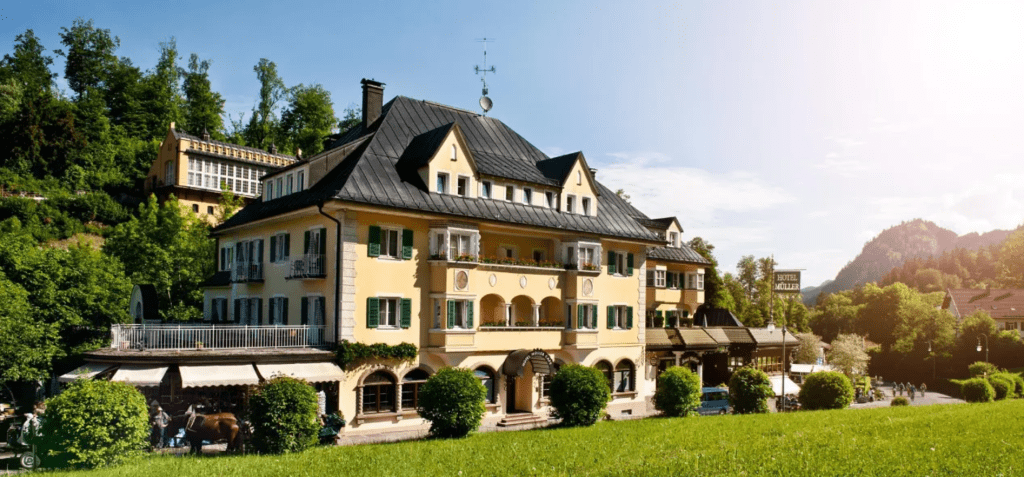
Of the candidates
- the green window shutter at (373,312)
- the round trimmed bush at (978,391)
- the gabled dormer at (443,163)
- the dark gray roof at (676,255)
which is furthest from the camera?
the dark gray roof at (676,255)

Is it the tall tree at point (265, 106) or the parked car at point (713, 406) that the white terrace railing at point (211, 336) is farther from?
the tall tree at point (265, 106)

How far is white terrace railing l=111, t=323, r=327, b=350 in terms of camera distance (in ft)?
89.2

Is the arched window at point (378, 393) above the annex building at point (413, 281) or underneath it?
underneath

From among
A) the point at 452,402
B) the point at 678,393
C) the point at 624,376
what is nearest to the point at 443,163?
the point at 452,402

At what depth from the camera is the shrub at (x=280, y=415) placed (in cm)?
2436

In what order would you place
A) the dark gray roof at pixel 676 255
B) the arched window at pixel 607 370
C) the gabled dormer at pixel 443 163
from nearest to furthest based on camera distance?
the gabled dormer at pixel 443 163
the arched window at pixel 607 370
the dark gray roof at pixel 676 255

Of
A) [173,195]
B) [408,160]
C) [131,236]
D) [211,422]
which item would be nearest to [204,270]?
[131,236]

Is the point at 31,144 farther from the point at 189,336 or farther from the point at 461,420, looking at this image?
the point at 461,420

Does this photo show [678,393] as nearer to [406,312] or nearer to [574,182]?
[574,182]

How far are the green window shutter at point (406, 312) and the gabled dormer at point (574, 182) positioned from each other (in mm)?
10346

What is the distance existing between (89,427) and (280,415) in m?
5.49

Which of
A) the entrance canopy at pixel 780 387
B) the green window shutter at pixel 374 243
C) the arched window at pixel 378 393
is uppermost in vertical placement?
the green window shutter at pixel 374 243

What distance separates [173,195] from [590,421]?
1915 inches

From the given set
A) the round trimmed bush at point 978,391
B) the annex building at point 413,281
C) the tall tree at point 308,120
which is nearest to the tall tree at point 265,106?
the tall tree at point 308,120
